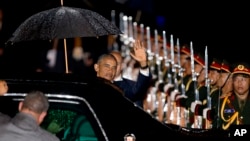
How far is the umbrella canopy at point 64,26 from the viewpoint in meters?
8.78

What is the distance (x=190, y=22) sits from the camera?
20.1 metres

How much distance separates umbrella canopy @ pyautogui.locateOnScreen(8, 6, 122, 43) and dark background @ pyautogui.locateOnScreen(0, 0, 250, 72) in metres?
6.52

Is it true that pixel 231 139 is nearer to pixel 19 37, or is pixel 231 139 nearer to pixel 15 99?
pixel 15 99

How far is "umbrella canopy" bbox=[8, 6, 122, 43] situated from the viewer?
878cm

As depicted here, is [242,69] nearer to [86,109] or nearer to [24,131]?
[86,109]

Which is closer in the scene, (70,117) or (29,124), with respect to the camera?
(29,124)

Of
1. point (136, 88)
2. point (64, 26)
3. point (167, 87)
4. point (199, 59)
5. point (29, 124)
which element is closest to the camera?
point (29, 124)

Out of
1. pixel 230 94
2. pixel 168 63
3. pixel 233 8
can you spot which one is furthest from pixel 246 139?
pixel 233 8

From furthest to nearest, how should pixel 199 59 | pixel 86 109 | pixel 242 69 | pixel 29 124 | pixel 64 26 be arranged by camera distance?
pixel 199 59 → pixel 242 69 → pixel 64 26 → pixel 86 109 → pixel 29 124

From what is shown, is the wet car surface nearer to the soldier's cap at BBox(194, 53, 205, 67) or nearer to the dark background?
the soldier's cap at BBox(194, 53, 205, 67)

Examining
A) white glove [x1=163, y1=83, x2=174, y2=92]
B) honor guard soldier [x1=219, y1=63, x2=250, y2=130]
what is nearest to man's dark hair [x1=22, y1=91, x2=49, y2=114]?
honor guard soldier [x1=219, y1=63, x2=250, y2=130]

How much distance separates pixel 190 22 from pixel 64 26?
37.3 ft

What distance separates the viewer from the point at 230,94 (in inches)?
402

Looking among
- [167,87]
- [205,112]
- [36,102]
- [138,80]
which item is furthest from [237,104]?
[167,87]
